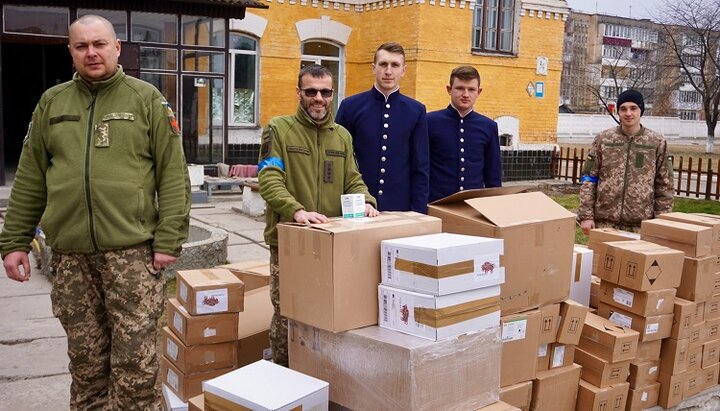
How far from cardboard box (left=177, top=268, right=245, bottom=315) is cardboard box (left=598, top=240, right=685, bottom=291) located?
85.3 inches

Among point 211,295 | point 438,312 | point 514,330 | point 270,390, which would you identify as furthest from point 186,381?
point 514,330

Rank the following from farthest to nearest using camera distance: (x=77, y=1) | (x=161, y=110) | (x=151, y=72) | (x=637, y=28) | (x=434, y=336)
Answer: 1. (x=637, y=28)
2. (x=151, y=72)
3. (x=77, y=1)
4. (x=161, y=110)
5. (x=434, y=336)

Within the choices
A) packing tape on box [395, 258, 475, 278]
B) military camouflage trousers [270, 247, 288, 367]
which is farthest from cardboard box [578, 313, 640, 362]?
military camouflage trousers [270, 247, 288, 367]

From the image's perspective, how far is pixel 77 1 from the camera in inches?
476

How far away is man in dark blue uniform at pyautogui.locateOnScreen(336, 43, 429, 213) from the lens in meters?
4.27

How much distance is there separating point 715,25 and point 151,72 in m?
21.1

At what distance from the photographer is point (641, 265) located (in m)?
4.10

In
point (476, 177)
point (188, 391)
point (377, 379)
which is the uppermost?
point (476, 177)

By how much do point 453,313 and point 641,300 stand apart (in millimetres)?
1767

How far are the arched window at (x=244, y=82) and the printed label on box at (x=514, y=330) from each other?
12.4 meters

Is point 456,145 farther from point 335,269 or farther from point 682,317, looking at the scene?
point 335,269

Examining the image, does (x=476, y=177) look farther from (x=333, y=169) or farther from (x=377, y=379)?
(x=377, y=379)

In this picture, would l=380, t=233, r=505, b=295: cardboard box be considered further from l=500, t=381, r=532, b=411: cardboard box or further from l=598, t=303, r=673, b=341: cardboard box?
l=598, t=303, r=673, b=341: cardboard box

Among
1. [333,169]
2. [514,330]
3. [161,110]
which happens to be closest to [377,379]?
[514,330]
